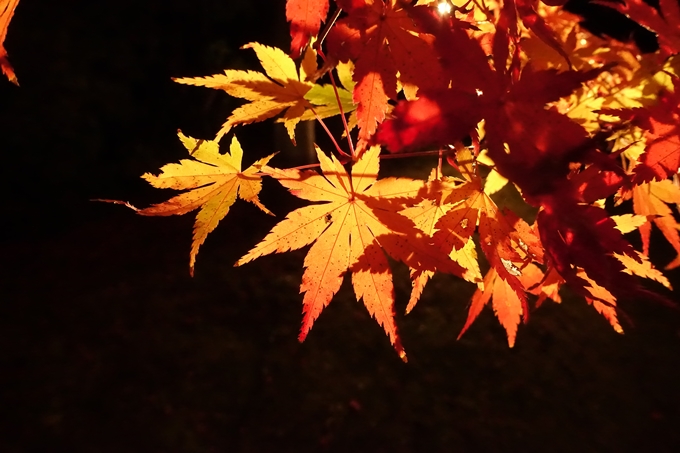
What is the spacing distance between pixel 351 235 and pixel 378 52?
0.33 m

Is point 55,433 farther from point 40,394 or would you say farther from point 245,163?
point 245,163

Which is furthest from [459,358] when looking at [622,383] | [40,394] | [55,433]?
[40,394]

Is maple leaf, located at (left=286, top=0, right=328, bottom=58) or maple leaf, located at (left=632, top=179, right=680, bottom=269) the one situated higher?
maple leaf, located at (left=286, top=0, right=328, bottom=58)

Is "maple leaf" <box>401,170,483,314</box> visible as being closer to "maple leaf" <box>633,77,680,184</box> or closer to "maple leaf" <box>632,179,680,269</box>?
"maple leaf" <box>633,77,680,184</box>

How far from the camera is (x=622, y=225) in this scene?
0.98 m

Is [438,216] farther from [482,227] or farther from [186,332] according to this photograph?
[186,332]

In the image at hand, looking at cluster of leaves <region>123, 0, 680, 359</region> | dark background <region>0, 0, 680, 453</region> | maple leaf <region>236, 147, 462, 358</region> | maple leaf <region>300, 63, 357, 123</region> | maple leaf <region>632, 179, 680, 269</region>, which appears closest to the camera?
cluster of leaves <region>123, 0, 680, 359</region>

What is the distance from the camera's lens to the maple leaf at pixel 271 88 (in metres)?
0.85

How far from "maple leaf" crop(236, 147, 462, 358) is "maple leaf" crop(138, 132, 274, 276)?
0.08m

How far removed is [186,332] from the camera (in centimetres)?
270

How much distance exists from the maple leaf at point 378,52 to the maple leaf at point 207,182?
0.83ft

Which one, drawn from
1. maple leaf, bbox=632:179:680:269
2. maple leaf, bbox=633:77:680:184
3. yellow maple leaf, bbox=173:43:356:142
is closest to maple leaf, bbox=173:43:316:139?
yellow maple leaf, bbox=173:43:356:142

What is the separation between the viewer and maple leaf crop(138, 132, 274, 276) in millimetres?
845

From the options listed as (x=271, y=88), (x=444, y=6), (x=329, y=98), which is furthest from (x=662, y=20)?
(x=271, y=88)
